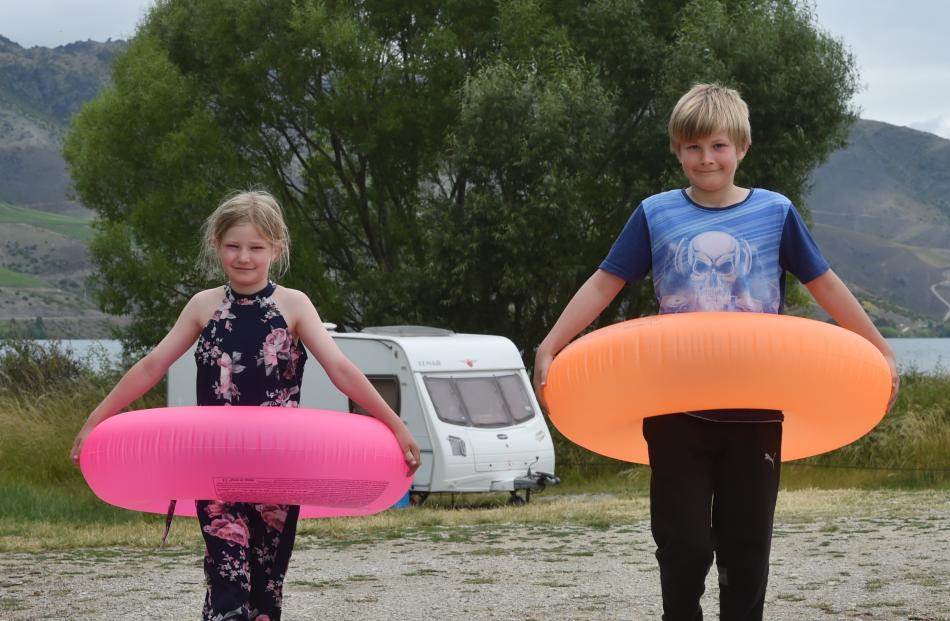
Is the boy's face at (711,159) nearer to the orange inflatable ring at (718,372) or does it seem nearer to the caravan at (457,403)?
the orange inflatable ring at (718,372)

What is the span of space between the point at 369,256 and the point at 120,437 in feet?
75.4

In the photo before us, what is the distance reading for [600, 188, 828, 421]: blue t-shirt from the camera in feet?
12.4

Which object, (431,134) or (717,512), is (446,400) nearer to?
(431,134)

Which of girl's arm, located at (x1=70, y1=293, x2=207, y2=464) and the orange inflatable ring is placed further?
girl's arm, located at (x1=70, y1=293, x2=207, y2=464)

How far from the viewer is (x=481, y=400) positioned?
50.9ft

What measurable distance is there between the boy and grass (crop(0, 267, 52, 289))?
407ft

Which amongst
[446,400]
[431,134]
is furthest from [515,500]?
[431,134]

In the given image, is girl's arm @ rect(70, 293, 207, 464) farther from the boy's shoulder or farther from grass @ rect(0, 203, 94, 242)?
grass @ rect(0, 203, 94, 242)

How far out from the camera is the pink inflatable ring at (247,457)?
393 cm

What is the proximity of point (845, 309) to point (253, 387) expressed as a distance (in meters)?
1.82

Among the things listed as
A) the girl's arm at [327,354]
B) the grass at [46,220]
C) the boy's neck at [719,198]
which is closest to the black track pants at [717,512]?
the boy's neck at [719,198]

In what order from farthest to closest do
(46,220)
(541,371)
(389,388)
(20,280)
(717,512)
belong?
1. (46,220)
2. (20,280)
3. (389,388)
4. (541,371)
5. (717,512)

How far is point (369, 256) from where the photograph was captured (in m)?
27.1

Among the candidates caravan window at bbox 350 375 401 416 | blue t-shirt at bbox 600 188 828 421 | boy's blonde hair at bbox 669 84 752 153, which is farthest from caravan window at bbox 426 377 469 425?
boy's blonde hair at bbox 669 84 752 153
